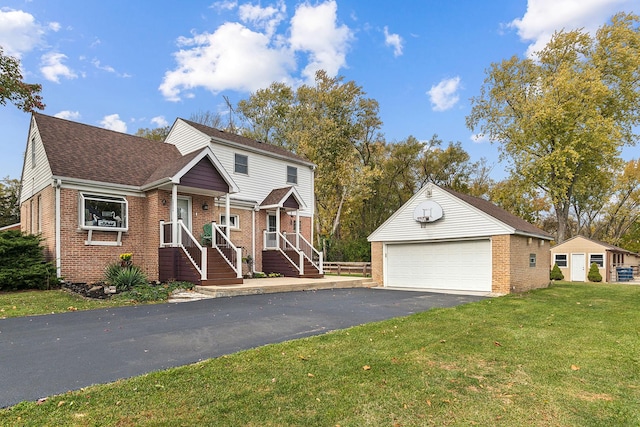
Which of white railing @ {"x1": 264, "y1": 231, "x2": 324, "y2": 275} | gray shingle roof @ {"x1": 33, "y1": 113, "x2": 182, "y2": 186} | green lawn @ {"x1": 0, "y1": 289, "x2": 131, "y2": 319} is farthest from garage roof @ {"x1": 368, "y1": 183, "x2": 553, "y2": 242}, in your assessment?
green lawn @ {"x1": 0, "y1": 289, "x2": 131, "y2": 319}

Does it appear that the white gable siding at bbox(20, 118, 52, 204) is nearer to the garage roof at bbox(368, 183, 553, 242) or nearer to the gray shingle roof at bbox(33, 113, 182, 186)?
the gray shingle roof at bbox(33, 113, 182, 186)

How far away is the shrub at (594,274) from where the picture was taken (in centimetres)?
2542

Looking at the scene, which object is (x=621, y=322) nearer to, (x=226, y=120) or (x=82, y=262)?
(x=82, y=262)

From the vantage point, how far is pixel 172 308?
9352mm

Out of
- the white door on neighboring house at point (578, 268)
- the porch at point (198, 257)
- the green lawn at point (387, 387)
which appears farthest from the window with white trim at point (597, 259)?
the porch at point (198, 257)

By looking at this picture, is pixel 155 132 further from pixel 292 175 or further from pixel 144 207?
pixel 144 207

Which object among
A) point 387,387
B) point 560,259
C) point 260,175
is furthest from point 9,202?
point 560,259

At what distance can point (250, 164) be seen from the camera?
19062 millimetres

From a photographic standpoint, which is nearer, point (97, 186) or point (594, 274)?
point (97, 186)

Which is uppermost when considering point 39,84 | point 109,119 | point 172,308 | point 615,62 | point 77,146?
point 615,62

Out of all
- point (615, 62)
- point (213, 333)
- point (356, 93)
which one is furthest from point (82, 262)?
point (615, 62)

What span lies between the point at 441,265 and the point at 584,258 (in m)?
18.6

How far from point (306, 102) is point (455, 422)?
33.3 meters

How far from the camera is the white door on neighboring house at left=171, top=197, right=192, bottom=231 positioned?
1507cm
